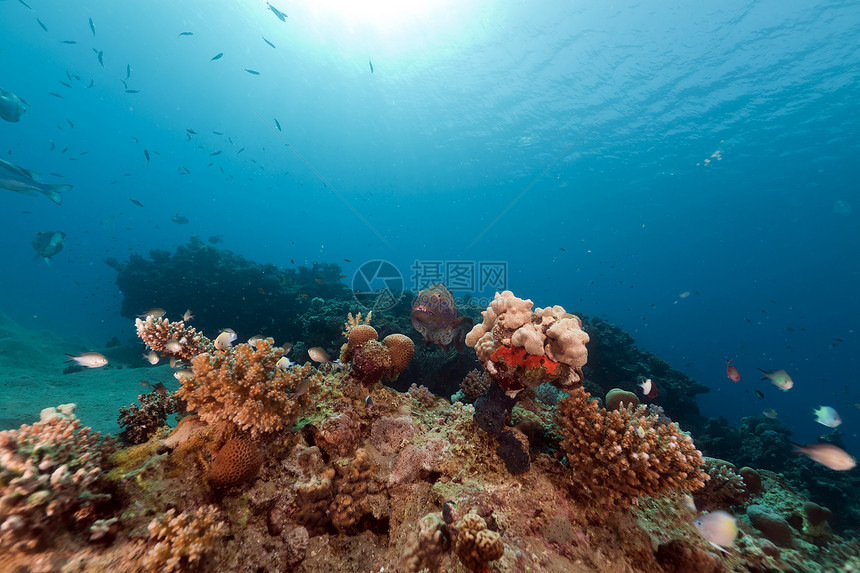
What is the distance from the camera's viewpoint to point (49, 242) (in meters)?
13.4

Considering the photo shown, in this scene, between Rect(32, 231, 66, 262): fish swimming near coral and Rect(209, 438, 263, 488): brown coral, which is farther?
Rect(32, 231, 66, 262): fish swimming near coral

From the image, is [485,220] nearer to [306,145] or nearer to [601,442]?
[306,145]

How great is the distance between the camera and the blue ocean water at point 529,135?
24.2m

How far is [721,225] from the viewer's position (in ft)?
186

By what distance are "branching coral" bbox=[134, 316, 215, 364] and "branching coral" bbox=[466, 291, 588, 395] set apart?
4758 millimetres

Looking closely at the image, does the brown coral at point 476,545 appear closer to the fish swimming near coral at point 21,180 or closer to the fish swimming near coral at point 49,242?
the fish swimming near coral at point 21,180

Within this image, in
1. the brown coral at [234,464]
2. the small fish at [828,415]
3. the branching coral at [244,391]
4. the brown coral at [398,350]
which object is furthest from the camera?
the small fish at [828,415]

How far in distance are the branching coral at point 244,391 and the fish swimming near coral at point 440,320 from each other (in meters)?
3.53

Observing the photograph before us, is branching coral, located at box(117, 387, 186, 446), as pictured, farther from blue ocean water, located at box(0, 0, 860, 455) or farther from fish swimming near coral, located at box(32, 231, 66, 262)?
fish swimming near coral, located at box(32, 231, 66, 262)

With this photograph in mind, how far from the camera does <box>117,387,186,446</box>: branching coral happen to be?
423 cm

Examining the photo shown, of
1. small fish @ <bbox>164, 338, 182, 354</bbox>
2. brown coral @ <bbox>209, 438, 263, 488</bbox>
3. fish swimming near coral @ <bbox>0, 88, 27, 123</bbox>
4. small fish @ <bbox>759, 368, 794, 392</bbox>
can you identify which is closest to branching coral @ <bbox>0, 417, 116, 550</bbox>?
brown coral @ <bbox>209, 438, 263, 488</bbox>

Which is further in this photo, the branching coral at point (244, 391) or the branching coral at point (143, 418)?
the branching coral at point (143, 418)

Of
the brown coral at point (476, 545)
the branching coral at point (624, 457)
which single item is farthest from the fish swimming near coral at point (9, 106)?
the branching coral at point (624, 457)

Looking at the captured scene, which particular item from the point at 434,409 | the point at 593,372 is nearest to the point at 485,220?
the point at 593,372
